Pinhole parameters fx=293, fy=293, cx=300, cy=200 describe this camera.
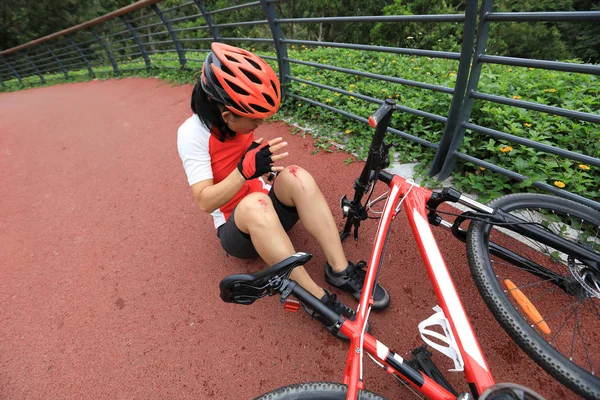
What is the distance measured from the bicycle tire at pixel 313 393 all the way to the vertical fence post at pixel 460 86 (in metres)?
1.78

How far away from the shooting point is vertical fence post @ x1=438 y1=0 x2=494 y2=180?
1696 millimetres

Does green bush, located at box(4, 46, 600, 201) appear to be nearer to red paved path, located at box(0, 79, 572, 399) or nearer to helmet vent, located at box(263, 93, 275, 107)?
red paved path, located at box(0, 79, 572, 399)

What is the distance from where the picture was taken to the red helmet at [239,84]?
135 cm

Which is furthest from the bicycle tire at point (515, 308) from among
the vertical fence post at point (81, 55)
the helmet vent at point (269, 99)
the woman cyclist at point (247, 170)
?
the vertical fence post at point (81, 55)

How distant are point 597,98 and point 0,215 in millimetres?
5519

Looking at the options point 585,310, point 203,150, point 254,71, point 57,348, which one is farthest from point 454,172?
point 57,348

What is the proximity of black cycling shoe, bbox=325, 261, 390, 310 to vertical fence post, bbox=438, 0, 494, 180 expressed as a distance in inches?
43.8

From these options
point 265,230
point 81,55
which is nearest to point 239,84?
point 265,230

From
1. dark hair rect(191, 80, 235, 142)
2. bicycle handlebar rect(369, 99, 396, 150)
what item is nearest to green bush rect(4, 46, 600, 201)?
bicycle handlebar rect(369, 99, 396, 150)

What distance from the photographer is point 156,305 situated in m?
1.81

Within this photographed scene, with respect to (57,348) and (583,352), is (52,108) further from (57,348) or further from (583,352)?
A: (583,352)

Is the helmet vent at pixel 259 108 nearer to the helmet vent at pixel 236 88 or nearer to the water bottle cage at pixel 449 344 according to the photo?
the helmet vent at pixel 236 88

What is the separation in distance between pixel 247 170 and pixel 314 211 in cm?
44

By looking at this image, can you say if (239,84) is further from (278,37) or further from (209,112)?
(278,37)
